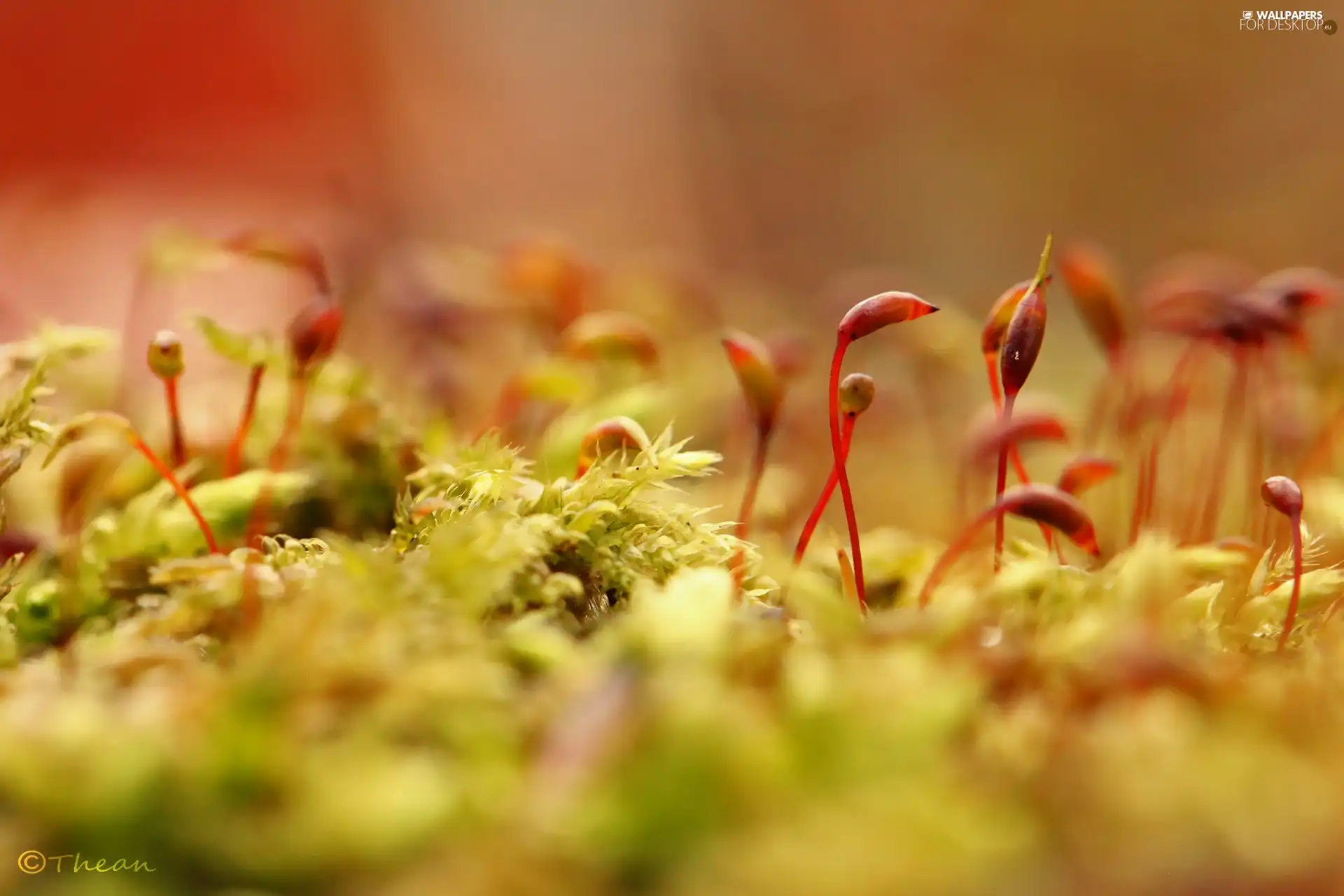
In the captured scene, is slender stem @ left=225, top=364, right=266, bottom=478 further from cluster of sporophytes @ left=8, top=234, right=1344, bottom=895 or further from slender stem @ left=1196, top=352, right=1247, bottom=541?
slender stem @ left=1196, top=352, right=1247, bottom=541

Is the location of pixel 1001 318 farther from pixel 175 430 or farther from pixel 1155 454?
pixel 175 430

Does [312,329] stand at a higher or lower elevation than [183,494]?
higher

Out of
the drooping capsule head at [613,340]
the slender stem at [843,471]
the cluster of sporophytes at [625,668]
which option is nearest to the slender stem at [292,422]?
the cluster of sporophytes at [625,668]

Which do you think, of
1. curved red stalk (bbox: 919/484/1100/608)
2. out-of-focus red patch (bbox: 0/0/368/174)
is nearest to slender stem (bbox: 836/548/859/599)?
curved red stalk (bbox: 919/484/1100/608)

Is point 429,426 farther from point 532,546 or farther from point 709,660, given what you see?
point 709,660

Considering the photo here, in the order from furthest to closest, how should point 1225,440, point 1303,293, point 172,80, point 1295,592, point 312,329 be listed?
point 172,80 < point 1225,440 < point 1303,293 < point 312,329 < point 1295,592

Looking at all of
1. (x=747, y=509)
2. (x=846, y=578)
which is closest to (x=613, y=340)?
(x=747, y=509)

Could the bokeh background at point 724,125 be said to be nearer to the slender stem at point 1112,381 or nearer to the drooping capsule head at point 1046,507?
the slender stem at point 1112,381
